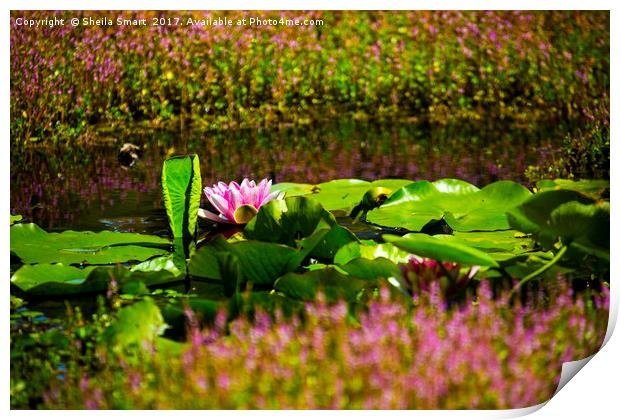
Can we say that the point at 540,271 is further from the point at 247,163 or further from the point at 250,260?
the point at 247,163

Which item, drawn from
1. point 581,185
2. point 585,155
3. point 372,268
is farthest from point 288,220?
point 585,155

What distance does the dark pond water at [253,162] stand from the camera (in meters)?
3.35

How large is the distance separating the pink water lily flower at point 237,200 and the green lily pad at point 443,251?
75 cm

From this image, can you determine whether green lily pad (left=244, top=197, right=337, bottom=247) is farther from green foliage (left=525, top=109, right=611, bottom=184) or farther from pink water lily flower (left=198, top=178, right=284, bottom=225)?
green foliage (left=525, top=109, right=611, bottom=184)

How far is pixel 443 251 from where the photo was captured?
261cm

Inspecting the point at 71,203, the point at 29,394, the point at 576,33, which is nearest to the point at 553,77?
the point at 576,33

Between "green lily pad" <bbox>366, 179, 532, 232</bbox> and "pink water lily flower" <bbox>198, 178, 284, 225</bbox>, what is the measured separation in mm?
358

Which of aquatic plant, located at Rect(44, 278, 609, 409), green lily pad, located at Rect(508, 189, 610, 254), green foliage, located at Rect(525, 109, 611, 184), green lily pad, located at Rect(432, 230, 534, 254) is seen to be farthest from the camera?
green foliage, located at Rect(525, 109, 611, 184)

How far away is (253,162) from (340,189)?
473 millimetres

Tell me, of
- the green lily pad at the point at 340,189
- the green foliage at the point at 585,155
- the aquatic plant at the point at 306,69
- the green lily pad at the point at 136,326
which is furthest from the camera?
the green lily pad at the point at 340,189

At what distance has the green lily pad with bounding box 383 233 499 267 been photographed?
8.43 feet

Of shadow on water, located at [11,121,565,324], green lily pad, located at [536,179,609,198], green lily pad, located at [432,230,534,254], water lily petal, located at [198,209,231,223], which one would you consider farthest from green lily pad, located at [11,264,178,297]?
green lily pad, located at [536,179,609,198]

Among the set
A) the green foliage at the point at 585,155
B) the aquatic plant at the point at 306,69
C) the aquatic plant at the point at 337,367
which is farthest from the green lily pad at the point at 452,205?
the aquatic plant at the point at 337,367

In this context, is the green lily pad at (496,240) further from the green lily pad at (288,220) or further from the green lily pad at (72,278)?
the green lily pad at (72,278)
